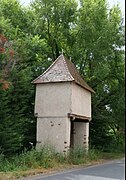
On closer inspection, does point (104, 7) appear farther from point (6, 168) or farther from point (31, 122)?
point (6, 168)

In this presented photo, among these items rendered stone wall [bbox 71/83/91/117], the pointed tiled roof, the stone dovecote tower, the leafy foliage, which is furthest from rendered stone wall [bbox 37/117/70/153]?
the leafy foliage

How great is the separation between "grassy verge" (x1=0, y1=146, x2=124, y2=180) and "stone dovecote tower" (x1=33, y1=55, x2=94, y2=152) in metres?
0.93

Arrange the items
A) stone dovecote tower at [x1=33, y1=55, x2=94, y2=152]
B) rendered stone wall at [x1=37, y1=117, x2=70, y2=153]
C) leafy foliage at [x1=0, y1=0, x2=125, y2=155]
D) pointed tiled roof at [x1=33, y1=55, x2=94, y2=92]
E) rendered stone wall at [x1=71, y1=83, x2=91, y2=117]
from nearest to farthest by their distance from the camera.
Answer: rendered stone wall at [x1=37, y1=117, x2=70, y2=153], stone dovecote tower at [x1=33, y1=55, x2=94, y2=152], rendered stone wall at [x1=71, y1=83, x2=91, y2=117], pointed tiled roof at [x1=33, y1=55, x2=94, y2=92], leafy foliage at [x1=0, y1=0, x2=125, y2=155]

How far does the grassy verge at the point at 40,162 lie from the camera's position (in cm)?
1275

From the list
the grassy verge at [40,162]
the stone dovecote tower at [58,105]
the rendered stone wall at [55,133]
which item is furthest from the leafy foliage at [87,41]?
the grassy verge at [40,162]

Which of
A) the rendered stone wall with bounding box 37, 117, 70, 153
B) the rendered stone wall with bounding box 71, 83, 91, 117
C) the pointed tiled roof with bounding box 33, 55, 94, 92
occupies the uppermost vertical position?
the pointed tiled roof with bounding box 33, 55, 94, 92

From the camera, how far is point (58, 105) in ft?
64.4

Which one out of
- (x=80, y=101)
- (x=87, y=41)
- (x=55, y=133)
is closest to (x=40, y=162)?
(x=55, y=133)

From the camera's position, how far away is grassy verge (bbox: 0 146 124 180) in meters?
12.7

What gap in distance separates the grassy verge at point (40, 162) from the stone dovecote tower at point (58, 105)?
0.93 meters

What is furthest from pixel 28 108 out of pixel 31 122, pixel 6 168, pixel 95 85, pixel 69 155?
pixel 6 168

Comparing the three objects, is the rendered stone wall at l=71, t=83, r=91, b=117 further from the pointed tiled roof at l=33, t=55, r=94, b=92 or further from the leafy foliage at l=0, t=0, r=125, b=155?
the leafy foliage at l=0, t=0, r=125, b=155

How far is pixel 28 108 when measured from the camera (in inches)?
888

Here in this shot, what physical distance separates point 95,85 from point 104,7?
6.40 m
